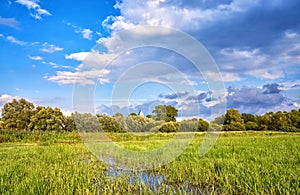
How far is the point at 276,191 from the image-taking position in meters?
4.23

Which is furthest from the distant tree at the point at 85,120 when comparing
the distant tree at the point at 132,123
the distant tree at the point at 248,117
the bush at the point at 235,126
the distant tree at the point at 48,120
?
the distant tree at the point at 248,117

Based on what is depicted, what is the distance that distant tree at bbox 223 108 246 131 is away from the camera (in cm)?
4088

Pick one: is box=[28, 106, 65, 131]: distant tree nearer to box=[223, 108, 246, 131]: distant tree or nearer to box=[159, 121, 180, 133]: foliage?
box=[159, 121, 180, 133]: foliage

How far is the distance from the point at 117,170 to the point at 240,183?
3.28m

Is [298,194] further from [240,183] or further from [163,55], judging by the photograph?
[163,55]

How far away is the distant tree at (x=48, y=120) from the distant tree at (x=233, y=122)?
24.8 metres

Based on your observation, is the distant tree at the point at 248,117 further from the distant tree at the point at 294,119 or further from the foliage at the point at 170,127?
the foliage at the point at 170,127

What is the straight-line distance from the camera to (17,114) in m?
41.0

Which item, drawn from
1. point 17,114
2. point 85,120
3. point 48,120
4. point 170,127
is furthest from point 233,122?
point 17,114

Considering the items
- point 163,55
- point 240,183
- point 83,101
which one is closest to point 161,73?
point 163,55

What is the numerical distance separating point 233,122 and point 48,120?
27820 millimetres

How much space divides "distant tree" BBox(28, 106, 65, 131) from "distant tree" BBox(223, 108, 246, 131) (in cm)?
2478

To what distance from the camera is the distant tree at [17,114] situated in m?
38.9

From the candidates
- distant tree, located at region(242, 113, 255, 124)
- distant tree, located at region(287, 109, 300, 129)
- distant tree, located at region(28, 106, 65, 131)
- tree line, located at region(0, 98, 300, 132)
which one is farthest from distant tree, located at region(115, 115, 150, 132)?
distant tree, located at region(242, 113, 255, 124)
